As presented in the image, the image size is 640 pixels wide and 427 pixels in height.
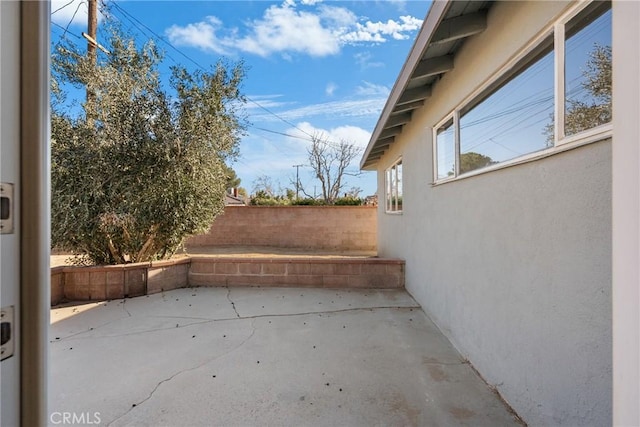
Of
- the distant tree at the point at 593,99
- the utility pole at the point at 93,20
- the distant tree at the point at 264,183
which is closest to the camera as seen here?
the distant tree at the point at 593,99

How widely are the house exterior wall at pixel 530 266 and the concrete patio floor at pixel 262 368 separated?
0.41 metres

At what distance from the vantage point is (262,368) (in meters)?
2.92

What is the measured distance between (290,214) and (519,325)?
10.1 meters

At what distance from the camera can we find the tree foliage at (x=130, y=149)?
4832 millimetres

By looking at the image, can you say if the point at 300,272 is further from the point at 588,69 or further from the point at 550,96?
the point at 588,69

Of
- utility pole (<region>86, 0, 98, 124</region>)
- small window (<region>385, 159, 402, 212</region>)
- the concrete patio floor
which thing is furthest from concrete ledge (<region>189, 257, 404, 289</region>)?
utility pole (<region>86, 0, 98, 124</region>)

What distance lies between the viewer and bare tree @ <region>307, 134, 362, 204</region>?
67.4ft

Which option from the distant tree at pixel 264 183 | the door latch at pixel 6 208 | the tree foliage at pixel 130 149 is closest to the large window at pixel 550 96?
the door latch at pixel 6 208

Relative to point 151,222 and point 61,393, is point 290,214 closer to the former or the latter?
point 151,222

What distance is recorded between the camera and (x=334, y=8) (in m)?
6.41
